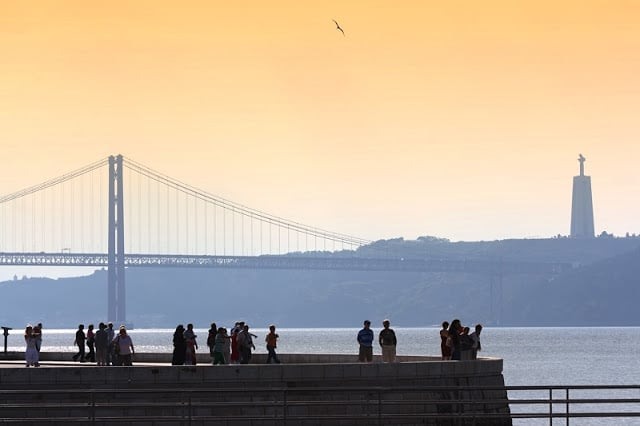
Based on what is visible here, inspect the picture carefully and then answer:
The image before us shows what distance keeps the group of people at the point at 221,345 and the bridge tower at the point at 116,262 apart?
340 ft

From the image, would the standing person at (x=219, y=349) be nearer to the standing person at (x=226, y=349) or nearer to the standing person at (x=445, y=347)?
the standing person at (x=226, y=349)

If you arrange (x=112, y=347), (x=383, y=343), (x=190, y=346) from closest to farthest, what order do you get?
(x=383, y=343)
(x=190, y=346)
(x=112, y=347)

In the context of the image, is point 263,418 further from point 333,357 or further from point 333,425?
point 333,357

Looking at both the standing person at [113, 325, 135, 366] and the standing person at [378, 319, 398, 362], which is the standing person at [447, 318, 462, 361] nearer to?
the standing person at [378, 319, 398, 362]

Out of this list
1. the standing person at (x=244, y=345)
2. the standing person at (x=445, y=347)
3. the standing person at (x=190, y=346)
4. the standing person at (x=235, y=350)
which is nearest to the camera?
the standing person at (x=445, y=347)

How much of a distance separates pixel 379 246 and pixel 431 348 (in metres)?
57.3

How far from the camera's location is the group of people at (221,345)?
2925 cm

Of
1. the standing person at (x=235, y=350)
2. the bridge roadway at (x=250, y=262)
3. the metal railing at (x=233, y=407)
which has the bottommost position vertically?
the metal railing at (x=233, y=407)

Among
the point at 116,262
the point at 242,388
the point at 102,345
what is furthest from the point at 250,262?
the point at 242,388

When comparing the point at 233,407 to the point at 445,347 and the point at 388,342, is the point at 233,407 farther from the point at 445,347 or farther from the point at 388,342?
the point at 445,347

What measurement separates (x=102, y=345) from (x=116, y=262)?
107697mm

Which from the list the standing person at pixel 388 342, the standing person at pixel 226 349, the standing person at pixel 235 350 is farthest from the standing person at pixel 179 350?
the standing person at pixel 388 342

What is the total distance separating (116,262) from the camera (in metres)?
138

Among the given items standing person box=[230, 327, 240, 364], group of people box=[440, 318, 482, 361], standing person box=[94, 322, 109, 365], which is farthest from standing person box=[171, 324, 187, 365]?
group of people box=[440, 318, 482, 361]
